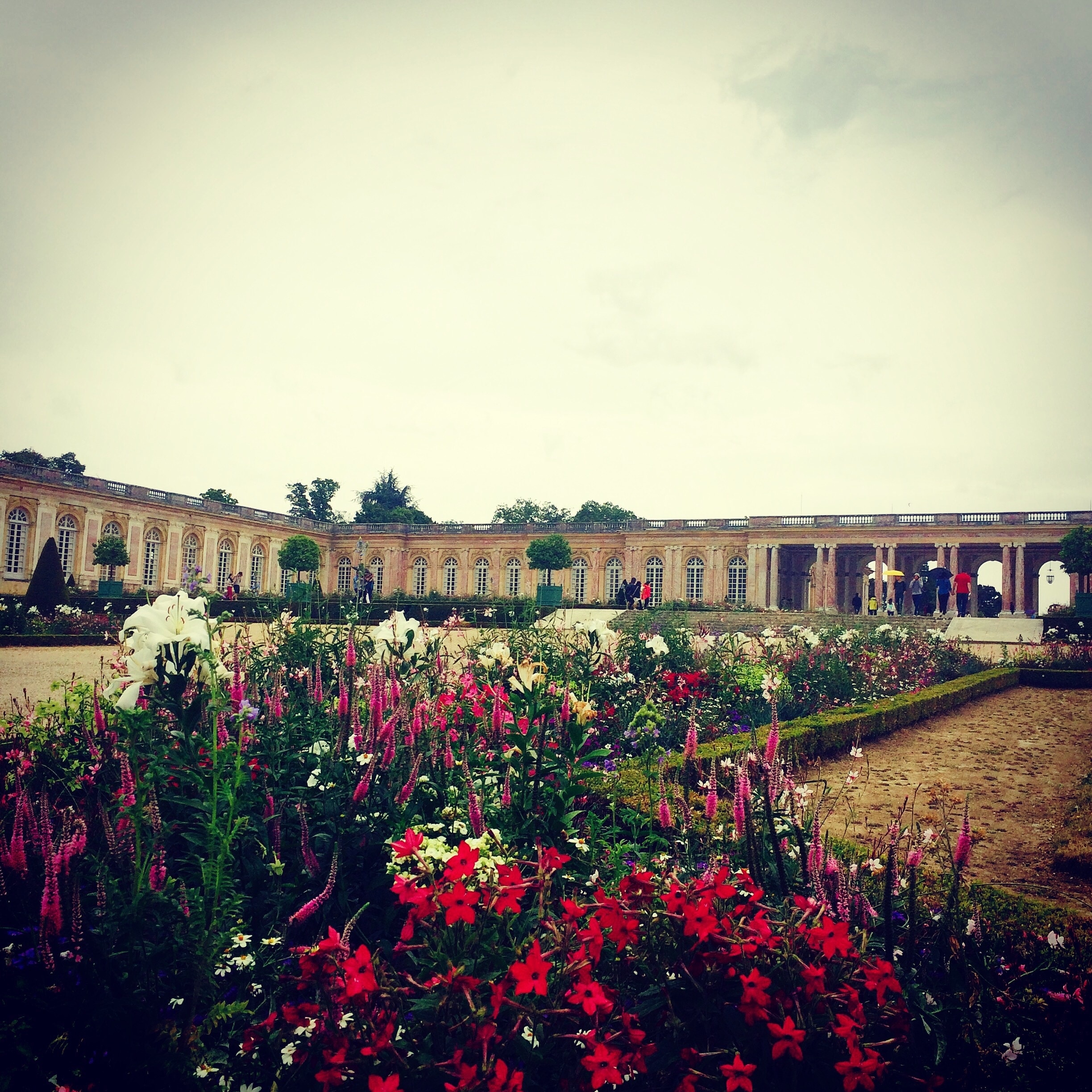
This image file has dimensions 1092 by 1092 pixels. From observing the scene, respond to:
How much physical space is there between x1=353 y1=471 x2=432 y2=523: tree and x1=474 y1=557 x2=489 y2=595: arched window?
14915 mm

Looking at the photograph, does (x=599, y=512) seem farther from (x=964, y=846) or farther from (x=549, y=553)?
(x=964, y=846)

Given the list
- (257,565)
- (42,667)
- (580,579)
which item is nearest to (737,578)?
(580,579)

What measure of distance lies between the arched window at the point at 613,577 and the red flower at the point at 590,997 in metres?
40.1

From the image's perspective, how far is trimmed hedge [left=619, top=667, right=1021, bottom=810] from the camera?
3.63 m

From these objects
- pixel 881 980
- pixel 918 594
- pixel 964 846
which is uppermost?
pixel 918 594

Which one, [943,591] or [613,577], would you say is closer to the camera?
[943,591]

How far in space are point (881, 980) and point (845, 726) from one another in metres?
4.88

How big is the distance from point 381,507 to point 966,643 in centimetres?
4999

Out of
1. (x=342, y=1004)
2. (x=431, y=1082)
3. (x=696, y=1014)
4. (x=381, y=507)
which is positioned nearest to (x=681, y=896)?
(x=696, y=1014)

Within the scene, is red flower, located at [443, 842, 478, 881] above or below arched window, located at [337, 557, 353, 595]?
below

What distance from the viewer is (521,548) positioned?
43.2m

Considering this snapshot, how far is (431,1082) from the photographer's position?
137 cm

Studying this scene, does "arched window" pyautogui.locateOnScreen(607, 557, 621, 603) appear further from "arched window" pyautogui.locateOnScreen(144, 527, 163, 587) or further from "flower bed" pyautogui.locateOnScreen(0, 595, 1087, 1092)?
"flower bed" pyautogui.locateOnScreen(0, 595, 1087, 1092)

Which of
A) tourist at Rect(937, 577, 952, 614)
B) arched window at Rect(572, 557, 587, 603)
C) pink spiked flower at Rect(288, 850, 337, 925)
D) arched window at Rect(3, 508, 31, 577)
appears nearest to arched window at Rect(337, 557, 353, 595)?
arched window at Rect(572, 557, 587, 603)
